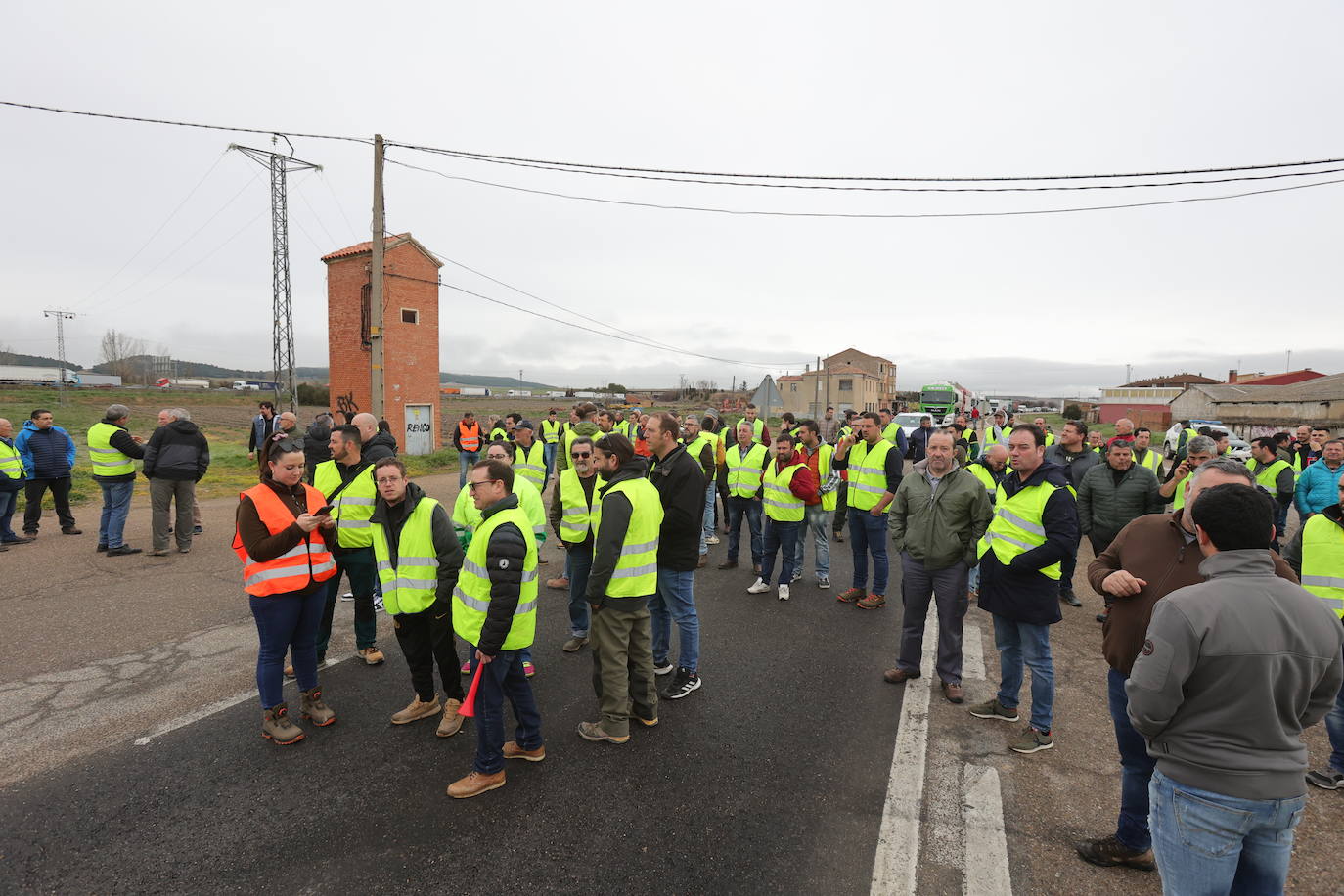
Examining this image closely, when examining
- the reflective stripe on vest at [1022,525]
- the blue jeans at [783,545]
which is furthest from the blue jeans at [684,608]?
the blue jeans at [783,545]

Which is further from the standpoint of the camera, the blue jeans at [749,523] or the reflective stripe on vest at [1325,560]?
the blue jeans at [749,523]

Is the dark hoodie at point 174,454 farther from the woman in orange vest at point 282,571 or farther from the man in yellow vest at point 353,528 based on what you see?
the woman in orange vest at point 282,571

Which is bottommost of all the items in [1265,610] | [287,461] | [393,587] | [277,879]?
[277,879]

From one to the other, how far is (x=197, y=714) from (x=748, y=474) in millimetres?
5686

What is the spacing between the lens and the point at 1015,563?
3.83 meters

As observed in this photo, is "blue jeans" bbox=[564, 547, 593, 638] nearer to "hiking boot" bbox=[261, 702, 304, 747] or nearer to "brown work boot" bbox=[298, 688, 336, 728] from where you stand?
"brown work boot" bbox=[298, 688, 336, 728]

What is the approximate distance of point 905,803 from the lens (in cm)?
326

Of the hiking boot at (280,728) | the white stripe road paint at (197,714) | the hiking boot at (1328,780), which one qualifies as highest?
the hiking boot at (280,728)

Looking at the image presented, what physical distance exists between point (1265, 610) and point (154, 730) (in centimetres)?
565

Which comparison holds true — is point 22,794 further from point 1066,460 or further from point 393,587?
point 1066,460

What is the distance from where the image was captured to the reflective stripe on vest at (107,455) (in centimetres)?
754

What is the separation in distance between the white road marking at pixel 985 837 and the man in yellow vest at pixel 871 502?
2948 mm

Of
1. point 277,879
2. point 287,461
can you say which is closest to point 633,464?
point 287,461

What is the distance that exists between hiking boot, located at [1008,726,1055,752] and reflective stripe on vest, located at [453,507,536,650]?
310cm
